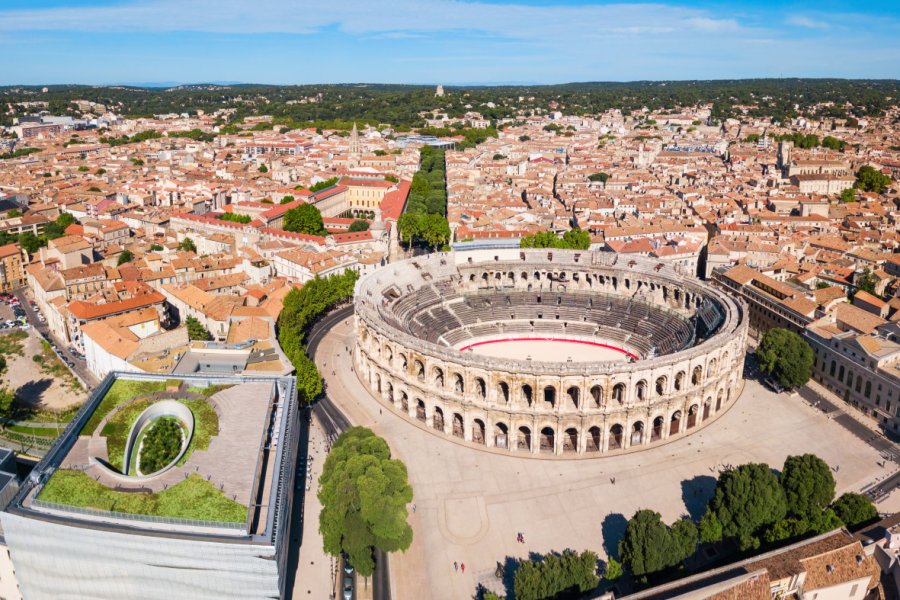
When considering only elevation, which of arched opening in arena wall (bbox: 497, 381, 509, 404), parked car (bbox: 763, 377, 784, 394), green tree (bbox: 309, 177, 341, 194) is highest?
green tree (bbox: 309, 177, 341, 194)

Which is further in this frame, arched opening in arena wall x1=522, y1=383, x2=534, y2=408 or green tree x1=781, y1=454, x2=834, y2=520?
arched opening in arena wall x1=522, y1=383, x2=534, y2=408

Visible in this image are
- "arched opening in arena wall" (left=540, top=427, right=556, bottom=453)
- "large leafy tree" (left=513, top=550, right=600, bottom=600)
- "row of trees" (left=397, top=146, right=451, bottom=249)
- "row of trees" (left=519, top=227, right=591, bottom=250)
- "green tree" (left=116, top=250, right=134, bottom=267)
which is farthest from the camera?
"row of trees" (left=397, top=146, right=451, bottom=249)

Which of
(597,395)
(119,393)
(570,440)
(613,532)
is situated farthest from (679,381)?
(119,393)

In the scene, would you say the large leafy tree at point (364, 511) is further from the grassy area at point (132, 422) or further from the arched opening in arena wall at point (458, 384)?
the arched opening in arena wall at point (458, 384)

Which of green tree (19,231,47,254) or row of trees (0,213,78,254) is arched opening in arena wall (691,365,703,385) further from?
green tree (19,231,47,254)

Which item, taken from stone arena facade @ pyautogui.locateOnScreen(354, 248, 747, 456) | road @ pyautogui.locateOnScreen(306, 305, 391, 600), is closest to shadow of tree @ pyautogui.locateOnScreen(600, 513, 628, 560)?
stone arena facade @ pyautogui.locateOnScreen(354, 248, 747, 456)

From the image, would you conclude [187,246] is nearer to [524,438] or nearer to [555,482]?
[524,438]

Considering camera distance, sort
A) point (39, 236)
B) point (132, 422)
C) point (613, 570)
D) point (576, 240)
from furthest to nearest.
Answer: point (39, 236)
point (576, 240)
point (132, 422)
point (613, 570)
